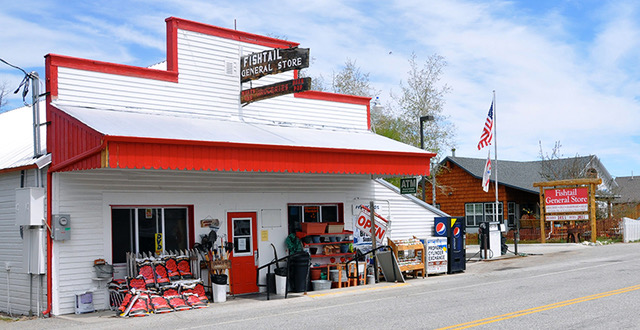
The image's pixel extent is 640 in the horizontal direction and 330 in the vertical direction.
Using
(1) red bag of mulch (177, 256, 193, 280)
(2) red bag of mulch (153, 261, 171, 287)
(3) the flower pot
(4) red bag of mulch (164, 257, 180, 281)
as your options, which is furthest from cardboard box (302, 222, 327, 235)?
(2) red bag of mulch (153, 261, 171, 287)

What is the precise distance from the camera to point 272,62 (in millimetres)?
15961

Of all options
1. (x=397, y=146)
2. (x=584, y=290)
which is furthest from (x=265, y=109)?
(x=584, y=290)

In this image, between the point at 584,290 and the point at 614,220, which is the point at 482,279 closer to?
the point at 584,290

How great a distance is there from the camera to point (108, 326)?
11.8m

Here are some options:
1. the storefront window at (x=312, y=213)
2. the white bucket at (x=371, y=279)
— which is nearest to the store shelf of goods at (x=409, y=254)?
the white bucket at (x=371, y=279)

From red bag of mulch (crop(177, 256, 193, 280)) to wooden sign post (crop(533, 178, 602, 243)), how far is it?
2074 cm

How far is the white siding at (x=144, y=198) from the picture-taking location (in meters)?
13.7

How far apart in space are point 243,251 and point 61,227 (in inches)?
186

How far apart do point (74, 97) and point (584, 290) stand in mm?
11598

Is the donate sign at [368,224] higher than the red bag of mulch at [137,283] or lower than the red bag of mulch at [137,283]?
higher

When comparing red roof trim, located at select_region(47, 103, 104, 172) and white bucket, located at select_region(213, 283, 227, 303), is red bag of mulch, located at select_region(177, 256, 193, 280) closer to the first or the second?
white bucket, located at select_region(213, 283, 227, 303)

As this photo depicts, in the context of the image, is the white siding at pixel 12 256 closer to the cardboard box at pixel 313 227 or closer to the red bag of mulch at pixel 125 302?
the red bag of mulch at pixel 125 302

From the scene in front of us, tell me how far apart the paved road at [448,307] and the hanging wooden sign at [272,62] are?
18.1 feet

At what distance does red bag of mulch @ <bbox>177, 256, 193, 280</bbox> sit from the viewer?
14.7 meters
